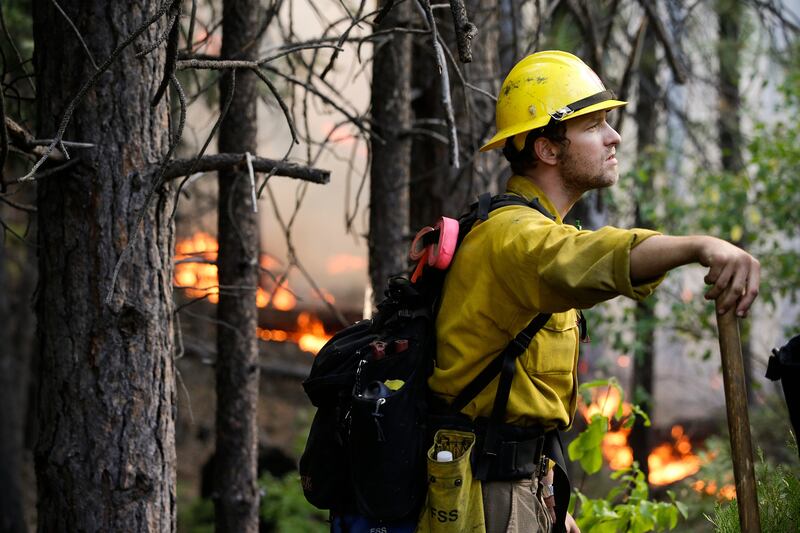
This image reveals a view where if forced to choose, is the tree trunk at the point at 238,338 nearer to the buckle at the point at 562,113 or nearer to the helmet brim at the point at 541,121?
the helmet brim at the point at 541,121

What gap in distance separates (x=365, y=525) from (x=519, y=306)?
0.92 meters

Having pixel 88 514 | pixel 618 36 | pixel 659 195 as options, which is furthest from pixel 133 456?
pixel 618 36

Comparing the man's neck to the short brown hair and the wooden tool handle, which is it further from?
the wooden tool handle

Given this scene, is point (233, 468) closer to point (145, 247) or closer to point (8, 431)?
point (145, 247)

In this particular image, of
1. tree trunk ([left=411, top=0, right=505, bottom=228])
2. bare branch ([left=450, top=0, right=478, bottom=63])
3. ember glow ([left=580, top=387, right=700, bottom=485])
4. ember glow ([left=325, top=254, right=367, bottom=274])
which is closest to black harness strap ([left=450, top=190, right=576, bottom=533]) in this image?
bare branch ([left=450, top=0, right=478, bottom=63])

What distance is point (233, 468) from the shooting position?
5.65 meters

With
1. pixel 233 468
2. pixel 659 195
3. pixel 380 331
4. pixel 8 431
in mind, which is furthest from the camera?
pixel 8 431

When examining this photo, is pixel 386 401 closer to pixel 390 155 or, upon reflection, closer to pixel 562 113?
pixel 562 113

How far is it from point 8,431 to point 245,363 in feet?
22.1

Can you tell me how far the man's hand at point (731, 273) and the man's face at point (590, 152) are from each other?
890mm

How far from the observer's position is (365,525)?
3014 millimetres

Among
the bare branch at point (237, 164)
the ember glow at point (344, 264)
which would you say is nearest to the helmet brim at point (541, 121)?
the bare branch at point (237, 164)

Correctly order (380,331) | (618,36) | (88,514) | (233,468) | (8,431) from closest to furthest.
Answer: (380,331)
(88,514)
(233,468)
(8,431)
(618,36)

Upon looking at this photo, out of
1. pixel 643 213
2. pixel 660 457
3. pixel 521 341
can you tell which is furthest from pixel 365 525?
pixel 660 457
